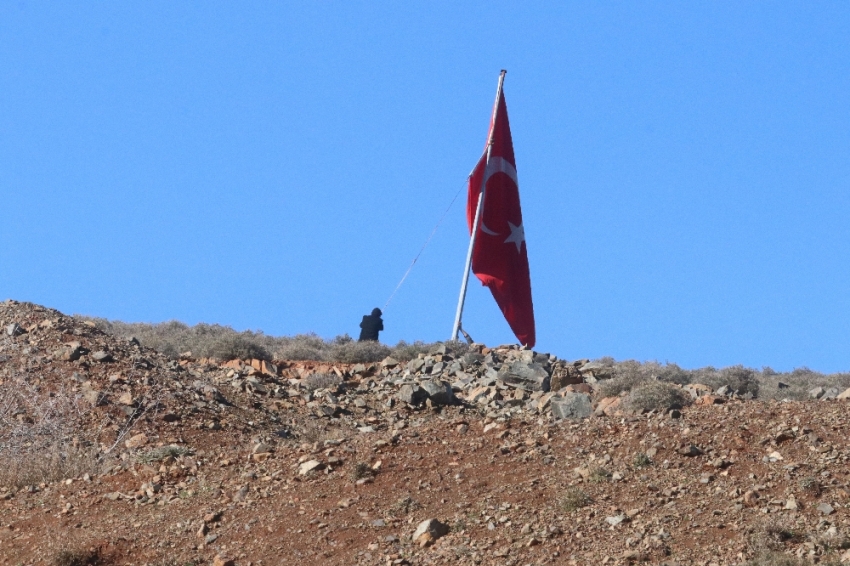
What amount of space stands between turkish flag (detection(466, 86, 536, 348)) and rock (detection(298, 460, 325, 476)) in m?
13.3

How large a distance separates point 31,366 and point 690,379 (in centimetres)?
1012

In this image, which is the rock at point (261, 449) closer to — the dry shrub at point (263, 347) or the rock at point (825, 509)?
the rock at point (825, 509)

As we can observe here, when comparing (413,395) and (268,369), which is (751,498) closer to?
(413,395)

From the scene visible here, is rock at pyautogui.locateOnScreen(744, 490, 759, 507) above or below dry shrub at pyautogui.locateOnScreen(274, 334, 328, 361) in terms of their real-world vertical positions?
below

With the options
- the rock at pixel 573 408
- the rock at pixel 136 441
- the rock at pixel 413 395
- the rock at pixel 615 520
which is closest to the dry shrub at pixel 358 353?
the rock at pixel 413 395

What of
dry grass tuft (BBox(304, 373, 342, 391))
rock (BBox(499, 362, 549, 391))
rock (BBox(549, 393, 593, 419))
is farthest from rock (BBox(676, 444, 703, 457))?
dry grass tuft (BBox(304, 373, 342, 391))

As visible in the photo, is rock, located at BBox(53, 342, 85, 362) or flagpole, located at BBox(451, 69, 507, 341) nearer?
rock, located at BBox(53, 342, 85, 362)

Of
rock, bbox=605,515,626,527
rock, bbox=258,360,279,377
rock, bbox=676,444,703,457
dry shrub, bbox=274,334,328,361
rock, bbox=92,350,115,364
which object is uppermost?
dry shrub, bbox=274,334,328,361

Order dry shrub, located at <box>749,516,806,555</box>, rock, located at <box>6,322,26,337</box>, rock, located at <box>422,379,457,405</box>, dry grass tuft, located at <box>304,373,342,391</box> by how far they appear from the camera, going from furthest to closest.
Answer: dry grass tuft, located at <box>304,373,342,391</box> < rock, located at <box>6,322,26,337</box> < rock, located at <box>422,379,457,405</box> < dry shrub, located at <box>749,516,806,555</box>

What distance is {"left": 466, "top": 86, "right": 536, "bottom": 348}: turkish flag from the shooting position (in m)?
23.8

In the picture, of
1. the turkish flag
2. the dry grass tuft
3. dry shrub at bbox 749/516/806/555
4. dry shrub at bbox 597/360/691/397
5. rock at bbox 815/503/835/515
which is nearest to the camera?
dry shrub at bbox 749/516/806/555

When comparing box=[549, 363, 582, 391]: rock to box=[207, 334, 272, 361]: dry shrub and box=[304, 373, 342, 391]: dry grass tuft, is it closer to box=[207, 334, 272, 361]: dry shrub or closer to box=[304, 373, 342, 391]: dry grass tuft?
box=[304, 373, 342, 391]: dry grass tuft

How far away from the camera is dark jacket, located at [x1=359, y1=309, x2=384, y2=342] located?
22516 millimetres

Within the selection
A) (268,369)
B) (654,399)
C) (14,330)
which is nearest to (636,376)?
(654,399)
